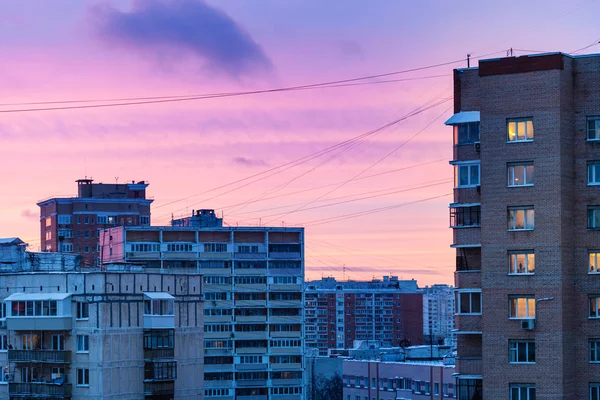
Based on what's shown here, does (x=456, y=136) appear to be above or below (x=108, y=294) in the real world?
above

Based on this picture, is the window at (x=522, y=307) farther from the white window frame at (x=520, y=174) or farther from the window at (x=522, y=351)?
the white window frame at (x=520, y=174)

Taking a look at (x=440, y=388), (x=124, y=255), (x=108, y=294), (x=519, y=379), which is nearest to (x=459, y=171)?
(x=519, y=379)

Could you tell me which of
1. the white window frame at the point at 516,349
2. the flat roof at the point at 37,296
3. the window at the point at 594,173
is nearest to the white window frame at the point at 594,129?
the window at the point at 594,173

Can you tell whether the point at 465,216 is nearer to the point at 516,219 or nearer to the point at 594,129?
the point at 516,219

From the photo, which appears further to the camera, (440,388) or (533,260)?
(440,388)

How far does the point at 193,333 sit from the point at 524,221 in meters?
40.0

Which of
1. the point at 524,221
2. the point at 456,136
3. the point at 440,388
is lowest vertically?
the point at 440,388

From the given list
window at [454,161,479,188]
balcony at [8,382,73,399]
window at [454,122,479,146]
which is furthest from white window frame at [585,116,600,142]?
balcony at [8,382,73,399]

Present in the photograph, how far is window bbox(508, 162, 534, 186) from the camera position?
6762 cm

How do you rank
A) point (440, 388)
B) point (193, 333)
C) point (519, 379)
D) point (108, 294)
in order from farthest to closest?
point (440, 388)
point (193, 333)
point (108, 294)
point (519, 379)

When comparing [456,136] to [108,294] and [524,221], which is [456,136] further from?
[108,294]

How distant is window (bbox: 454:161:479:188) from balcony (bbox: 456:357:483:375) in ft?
30.9

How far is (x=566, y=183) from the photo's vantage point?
67438 mm

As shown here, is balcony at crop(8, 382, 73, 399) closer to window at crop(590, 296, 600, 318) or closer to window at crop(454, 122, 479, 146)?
window at crop(454, 122, 479, 146)
